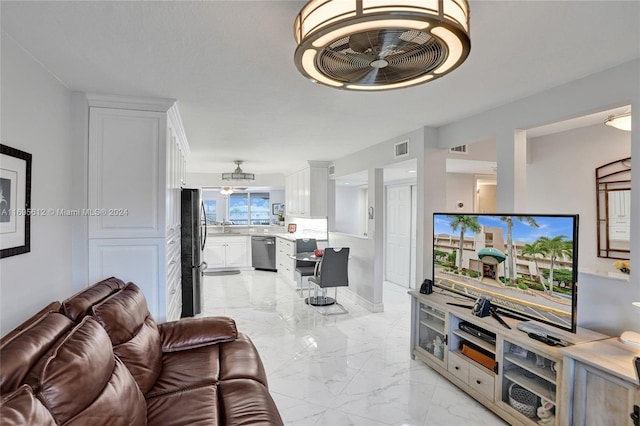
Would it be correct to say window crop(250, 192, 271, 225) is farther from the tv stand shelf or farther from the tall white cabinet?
the tv stand shelf

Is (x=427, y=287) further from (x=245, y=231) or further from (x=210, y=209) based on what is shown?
(x=210, y=209)

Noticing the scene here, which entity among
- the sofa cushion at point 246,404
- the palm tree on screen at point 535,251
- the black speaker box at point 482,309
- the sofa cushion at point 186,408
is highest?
the palm tree on screen at point 535,251

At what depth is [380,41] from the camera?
4.48 feet

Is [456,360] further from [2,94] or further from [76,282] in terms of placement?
[2,94]

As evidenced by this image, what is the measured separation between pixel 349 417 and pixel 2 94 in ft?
9.33

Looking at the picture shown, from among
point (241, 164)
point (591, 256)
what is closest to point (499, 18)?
point (591, 256)

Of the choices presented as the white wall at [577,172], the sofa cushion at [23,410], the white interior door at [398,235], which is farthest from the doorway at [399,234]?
the sofa cushion at [23,410]

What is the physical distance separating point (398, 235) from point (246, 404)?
533cm

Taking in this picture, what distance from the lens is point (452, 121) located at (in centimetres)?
351

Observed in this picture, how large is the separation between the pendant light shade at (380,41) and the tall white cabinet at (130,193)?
1.85 meters

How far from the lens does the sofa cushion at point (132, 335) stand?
6.22 ft

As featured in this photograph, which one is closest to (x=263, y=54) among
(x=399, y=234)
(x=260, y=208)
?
(x=399, y=234)

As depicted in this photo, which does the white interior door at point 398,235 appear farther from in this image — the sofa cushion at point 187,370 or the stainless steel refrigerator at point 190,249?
the sofa cushion at point 187,370

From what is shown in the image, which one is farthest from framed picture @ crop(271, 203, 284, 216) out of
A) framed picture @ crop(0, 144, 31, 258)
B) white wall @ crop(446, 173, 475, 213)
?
framed picture @ crop(0, 144, 31, 258)
